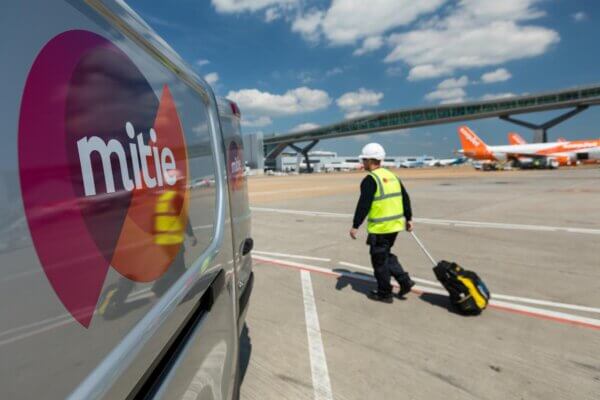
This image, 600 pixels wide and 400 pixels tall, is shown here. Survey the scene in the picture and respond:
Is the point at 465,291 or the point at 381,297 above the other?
the point at 465,291

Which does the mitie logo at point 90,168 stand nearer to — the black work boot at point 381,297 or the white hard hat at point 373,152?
the white hard hat at point 373,152

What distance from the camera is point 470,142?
55.8 metres

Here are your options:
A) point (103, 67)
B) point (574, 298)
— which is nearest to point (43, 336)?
point (103, 67)

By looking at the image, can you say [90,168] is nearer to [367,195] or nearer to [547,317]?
[367,195]

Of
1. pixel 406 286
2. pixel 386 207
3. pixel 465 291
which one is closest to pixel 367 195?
pixel 386 207

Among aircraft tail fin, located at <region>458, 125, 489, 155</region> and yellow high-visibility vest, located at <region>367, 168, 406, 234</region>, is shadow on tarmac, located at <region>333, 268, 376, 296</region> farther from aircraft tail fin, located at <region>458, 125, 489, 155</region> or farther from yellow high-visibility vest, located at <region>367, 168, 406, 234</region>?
aircraft tail fin, located at <region>458, 125, 489, 155</region>

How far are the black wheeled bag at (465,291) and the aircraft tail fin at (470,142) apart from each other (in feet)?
184

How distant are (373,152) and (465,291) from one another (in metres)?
1.82

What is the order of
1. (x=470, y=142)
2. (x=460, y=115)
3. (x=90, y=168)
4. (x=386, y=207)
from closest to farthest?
(x=90, y=168), (x=386, y=207), (x=470, y=142), (x=460, y=115)

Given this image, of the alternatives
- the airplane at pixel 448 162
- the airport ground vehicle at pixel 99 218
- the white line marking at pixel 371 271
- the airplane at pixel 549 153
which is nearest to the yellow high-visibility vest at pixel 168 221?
the airport ground vehicle at pixel 99 218

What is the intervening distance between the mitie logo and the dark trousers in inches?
123

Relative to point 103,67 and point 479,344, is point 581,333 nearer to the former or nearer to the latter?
point 479,344

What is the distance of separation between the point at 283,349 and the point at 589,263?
16.8ft

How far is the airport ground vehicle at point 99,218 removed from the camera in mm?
688
